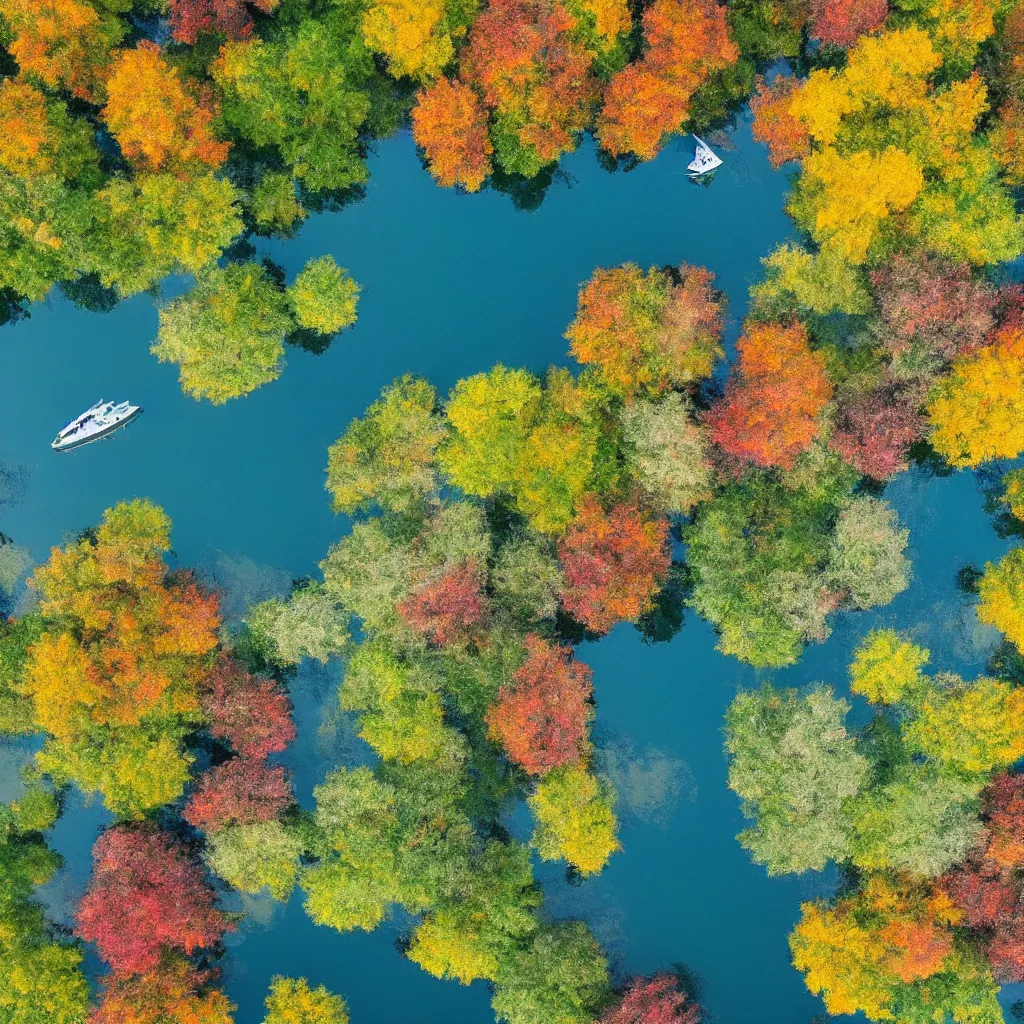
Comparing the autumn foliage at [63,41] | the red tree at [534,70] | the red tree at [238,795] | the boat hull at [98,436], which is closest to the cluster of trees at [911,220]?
the red tree at [534,70]

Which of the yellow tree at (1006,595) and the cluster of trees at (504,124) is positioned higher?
the cluster of trees at (504,124)

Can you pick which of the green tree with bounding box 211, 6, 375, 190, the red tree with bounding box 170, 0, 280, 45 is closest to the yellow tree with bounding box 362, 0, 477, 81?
the green tree with bounding box 211, 6, 375, 190

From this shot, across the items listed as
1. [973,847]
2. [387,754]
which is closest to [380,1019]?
[387,754]

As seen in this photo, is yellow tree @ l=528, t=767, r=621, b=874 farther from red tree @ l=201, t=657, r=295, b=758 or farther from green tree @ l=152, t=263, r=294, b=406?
green tree @ l=152, t=263, r=294, b=406

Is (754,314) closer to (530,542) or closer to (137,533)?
(530,542)

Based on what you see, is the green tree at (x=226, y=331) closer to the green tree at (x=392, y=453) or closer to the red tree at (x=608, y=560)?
the green tree at (x=392, y=453)
